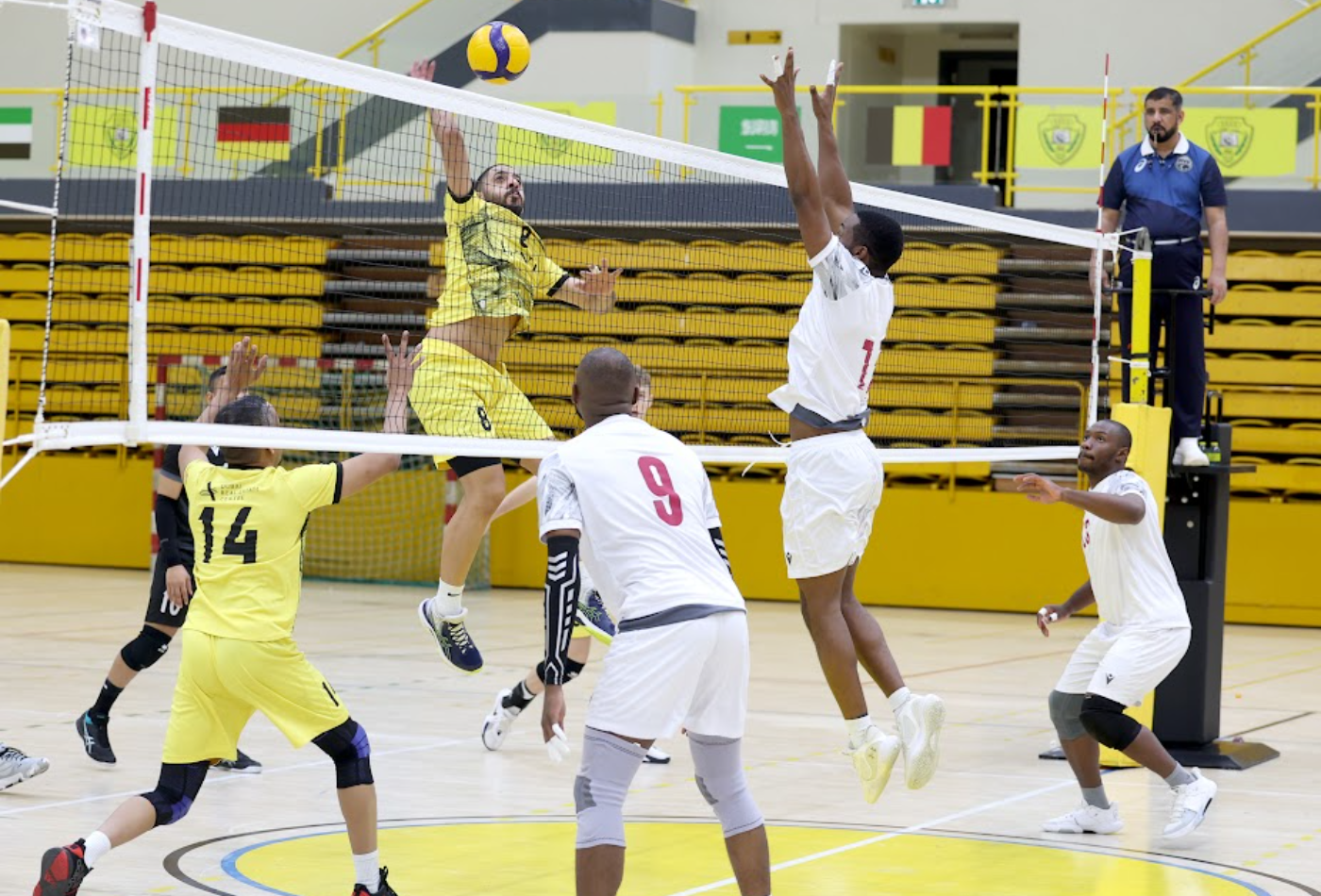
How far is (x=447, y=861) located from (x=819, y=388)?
215cm

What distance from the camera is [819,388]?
22.5 feet

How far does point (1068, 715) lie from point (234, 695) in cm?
357

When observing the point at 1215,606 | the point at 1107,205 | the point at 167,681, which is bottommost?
the point at 167,681

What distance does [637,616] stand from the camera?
482 centimetres

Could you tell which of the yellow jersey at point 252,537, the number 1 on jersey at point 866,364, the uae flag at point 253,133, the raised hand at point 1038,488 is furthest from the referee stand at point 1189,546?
the uae flag at point 253,133

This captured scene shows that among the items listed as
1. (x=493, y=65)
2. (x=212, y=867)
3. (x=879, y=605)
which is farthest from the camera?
(x=879, y=605)

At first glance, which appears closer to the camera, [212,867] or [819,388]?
[212,867]

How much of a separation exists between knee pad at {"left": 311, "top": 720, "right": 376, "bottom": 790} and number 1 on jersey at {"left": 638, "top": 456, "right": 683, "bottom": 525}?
1365mm

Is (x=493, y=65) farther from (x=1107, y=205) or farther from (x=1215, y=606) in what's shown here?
(x=1215, y=606)

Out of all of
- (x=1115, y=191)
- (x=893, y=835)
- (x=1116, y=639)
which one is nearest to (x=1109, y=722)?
(x=1116, y=639)

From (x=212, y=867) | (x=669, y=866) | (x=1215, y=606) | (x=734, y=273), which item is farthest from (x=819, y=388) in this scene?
(x=734, y=273)

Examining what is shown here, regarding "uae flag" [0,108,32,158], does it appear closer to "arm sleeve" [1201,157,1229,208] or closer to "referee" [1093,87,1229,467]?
"referee" [1093,87,1229,467]

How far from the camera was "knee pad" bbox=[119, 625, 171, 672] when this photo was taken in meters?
8.49

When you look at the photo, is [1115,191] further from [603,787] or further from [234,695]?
[603,787]
